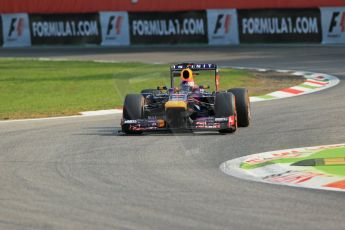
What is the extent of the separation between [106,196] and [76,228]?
60.2 inches

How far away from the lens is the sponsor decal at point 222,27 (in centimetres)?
3834

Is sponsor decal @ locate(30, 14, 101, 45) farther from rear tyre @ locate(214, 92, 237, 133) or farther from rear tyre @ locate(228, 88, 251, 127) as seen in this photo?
rear tyre @ locate(214, 92, 237, 133)

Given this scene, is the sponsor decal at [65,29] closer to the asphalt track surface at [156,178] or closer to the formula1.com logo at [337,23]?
the formula1.com logo at [337,23]

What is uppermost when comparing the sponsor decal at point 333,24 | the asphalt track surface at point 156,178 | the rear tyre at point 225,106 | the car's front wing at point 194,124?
the sponsor decal at point 333,24

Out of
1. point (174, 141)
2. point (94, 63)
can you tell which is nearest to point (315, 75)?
point (94, 63)

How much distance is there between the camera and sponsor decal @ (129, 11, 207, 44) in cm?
3928

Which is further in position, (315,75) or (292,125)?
(315,75)

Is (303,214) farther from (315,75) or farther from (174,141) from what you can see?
(315,75)

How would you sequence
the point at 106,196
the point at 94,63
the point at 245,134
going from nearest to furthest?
1. the point at 106,196
2. the point at 245,134
3. the point at 94,63

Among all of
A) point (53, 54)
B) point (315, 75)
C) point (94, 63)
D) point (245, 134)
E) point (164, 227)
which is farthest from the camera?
point (53, 54)

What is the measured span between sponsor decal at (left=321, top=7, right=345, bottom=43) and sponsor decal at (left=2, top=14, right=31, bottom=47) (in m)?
13.4

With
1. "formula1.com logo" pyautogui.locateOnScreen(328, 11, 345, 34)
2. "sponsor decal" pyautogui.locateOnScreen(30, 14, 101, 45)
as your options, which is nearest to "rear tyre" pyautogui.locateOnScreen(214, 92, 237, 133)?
"formula1.com logo" pyautogui.locateOnScreen(328, 11, 345, 34)

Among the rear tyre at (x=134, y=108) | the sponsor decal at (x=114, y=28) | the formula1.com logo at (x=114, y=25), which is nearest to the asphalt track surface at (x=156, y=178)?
the rear tyre at (x=134, y=108)

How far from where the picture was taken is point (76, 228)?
27.4 ft
